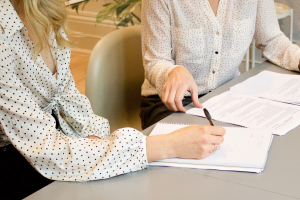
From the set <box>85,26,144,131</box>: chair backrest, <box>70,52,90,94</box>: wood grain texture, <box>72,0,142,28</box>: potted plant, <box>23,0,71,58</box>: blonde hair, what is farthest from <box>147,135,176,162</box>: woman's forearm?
<box>70,52,90,94</box>: wood grain texture

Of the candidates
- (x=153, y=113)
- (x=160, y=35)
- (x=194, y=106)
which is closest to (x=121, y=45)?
(x=160, y=35)

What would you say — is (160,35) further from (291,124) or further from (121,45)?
(291,124)

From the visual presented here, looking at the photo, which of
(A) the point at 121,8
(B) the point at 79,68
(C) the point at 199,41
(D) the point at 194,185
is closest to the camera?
(D) the point at 194,185

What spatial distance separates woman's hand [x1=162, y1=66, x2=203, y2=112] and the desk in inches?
11.1

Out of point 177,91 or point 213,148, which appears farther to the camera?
point 177,91

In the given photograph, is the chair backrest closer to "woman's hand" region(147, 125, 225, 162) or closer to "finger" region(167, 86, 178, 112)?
"finger" region(167, 86, 178, 112)

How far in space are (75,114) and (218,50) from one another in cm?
61

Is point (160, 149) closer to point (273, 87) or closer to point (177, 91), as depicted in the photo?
point (177, 91)

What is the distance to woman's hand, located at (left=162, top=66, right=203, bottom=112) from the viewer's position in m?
0.93

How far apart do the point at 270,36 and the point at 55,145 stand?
40.0 inches

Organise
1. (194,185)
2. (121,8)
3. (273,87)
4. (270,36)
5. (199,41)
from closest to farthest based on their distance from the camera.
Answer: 1. (194,185)
2. (273,87)
3. (199,41)
4. (270,36)
5. (121,8)

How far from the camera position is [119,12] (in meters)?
2.38

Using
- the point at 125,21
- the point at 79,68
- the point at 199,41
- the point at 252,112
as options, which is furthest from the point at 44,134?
the point at 79,68

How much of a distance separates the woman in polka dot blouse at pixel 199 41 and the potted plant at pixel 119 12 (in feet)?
3.76
